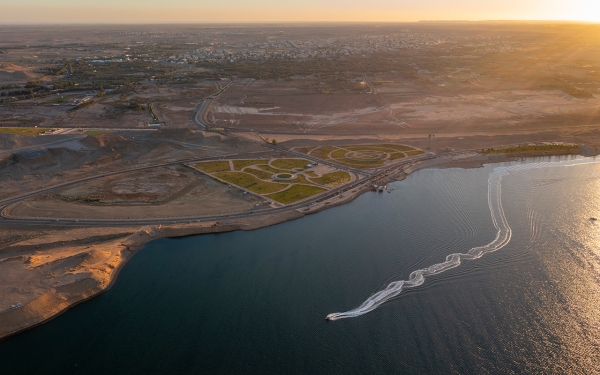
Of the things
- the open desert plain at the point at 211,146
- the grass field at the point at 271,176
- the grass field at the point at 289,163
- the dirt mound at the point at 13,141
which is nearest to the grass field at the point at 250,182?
the grass field at the point at 271,176

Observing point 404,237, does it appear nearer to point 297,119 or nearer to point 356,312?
point 356,312

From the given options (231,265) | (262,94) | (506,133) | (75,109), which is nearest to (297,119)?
(262,94)

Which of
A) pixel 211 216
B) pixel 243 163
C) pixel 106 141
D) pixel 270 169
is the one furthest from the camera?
pixel 106 141

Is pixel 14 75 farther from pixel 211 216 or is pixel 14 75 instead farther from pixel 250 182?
pixel 211 216

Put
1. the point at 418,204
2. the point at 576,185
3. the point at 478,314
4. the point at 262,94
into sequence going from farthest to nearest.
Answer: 1. the point at 262,94
2. the point at 576,185
3. the point at 418,204
4. the point at 478,314

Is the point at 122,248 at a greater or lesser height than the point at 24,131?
lesser

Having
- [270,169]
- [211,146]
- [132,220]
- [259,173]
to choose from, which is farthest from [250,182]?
[211,146]

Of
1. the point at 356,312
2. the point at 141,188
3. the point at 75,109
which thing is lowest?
the point at 356,312
